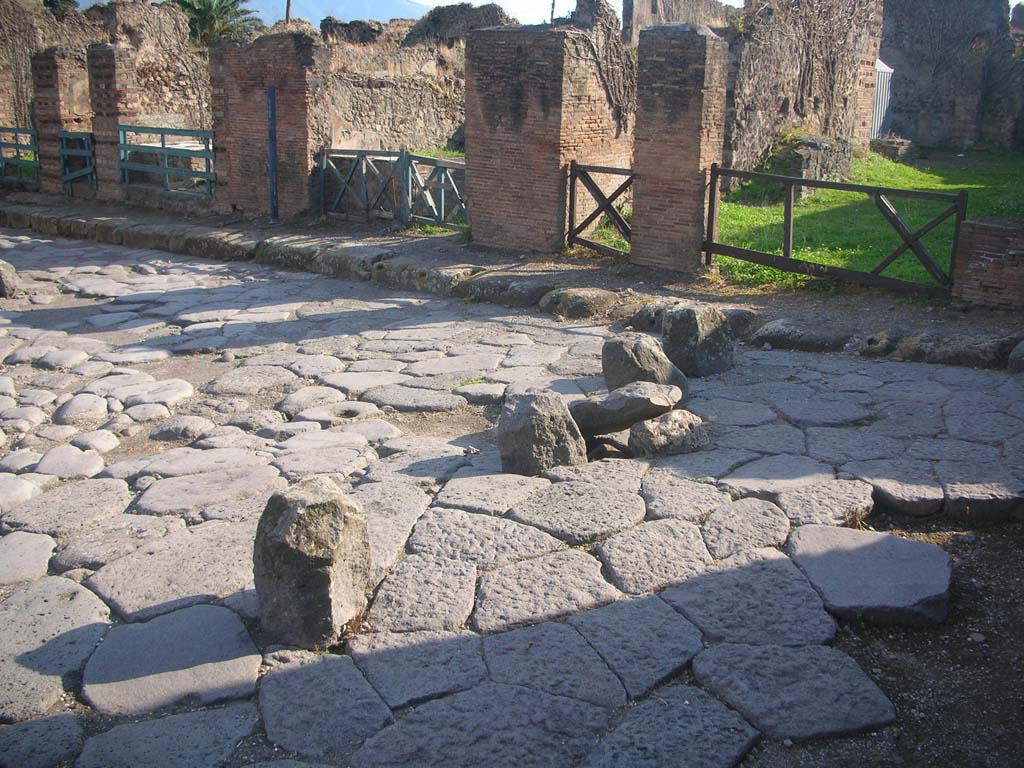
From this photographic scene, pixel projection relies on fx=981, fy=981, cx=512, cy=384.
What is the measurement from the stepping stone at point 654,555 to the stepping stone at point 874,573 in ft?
1.31

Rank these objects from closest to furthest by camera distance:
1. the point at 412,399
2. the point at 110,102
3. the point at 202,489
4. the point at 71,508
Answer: the point at 71,508 → the point at 202,489 → the point at 412,399 → the point at 110,102

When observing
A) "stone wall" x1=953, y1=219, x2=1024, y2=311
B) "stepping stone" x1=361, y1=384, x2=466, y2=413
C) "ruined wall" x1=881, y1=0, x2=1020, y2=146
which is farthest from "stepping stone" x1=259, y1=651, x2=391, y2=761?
"ruined wall" x1=881, y1=0, x2=1020, y2=146

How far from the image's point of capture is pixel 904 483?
4414 millimetres

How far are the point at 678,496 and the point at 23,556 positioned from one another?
2.82 m

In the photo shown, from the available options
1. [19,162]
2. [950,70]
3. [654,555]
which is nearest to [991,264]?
[654,555]

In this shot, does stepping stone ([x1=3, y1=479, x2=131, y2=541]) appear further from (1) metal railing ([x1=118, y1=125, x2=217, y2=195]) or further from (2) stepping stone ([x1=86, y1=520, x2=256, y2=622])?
(1) metal railing ([x1=118, y1=125, x2=217, y2=195])

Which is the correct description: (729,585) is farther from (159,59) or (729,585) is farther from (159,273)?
(159,59)

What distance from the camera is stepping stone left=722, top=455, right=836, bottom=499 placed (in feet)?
14.5

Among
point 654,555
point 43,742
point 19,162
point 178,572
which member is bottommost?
point 43,742

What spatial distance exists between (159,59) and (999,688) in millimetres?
20276

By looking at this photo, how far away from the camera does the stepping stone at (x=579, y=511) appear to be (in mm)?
4090

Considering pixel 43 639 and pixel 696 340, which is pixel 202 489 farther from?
pixel 696 340

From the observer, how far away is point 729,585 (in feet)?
12.0

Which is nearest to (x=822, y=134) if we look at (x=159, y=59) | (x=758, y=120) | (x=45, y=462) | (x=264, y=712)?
(x=758, y=120)
